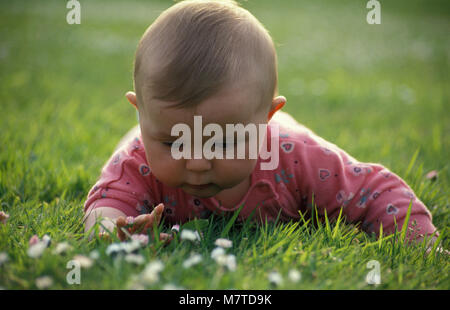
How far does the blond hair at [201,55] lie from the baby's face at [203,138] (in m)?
0.05

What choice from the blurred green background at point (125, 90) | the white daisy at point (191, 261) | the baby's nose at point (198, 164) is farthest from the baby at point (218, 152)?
the blurred green background at point (125, 90)

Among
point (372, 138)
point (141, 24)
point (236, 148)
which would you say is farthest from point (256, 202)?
point (141, 24)

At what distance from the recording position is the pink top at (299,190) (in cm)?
254

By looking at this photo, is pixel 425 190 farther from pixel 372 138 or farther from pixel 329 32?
pixel 329 32

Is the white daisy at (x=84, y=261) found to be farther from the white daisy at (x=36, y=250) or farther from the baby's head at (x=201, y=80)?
the baby's head at (x=201, y=80)

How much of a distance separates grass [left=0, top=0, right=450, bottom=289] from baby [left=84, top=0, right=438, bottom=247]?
17 cm

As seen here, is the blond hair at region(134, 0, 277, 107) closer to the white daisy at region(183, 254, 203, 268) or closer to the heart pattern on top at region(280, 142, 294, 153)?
the heart pattern on top at region(280, 142, 294, 153)

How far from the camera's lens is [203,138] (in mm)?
1939

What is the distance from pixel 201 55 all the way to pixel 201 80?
119mm

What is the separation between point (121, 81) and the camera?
6637 mm

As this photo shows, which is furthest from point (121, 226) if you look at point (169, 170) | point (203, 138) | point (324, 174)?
point (324, 174)

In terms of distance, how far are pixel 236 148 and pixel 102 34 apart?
347 inches

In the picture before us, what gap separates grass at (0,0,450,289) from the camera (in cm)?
179

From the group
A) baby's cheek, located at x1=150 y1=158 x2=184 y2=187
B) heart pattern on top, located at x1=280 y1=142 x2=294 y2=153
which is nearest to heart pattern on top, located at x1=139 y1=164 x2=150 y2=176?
baby's cheek, located at x1=150 y1=158 x2=184 y2=187
